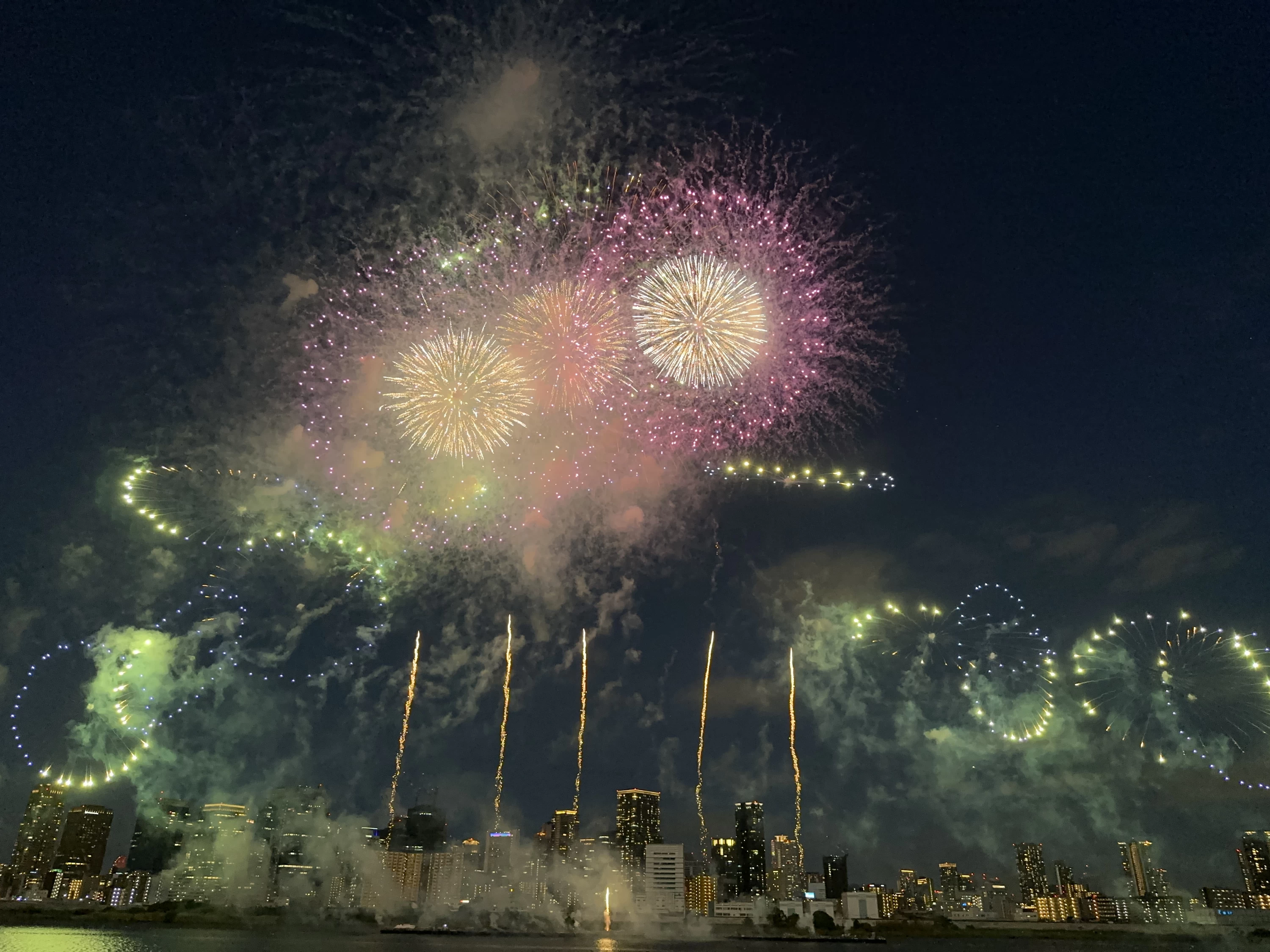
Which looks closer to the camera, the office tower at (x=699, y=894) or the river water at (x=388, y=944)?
the river water at (x=388, y=944)

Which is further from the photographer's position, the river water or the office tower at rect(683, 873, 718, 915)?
the office tower at rect(683, 873, 718, 915)

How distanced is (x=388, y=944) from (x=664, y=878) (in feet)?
193

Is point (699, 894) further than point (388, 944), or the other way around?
point (699, 894)

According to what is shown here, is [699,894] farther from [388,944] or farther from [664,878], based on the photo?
[388,944]

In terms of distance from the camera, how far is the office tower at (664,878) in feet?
472

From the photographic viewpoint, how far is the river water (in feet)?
288

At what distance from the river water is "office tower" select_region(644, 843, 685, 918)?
17.6 m

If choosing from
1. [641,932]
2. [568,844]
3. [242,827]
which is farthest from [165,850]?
[641,932]

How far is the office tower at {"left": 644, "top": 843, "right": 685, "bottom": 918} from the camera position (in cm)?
14388

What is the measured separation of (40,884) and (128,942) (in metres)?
103

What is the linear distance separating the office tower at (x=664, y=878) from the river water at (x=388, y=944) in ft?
57.8

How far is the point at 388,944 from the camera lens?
10425 cm

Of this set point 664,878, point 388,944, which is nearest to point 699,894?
point 664,878

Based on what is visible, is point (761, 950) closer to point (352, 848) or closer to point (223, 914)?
point (352, 848)
